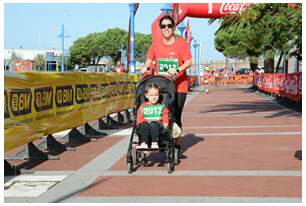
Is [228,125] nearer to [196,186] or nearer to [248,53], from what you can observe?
[196,186]

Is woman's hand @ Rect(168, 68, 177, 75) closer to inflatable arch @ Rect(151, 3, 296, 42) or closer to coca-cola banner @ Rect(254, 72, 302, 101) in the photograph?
coca-cola banner @ Rect(254, 72, 302, 101)

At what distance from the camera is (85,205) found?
18.3ft

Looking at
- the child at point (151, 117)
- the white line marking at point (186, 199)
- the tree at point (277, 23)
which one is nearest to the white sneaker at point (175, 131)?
the child at point (151, 117)

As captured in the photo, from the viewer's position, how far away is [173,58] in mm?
8336

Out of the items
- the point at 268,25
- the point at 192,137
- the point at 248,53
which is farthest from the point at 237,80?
the point at 192,137

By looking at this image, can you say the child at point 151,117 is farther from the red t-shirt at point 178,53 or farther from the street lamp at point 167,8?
the street lamp at point 167,8

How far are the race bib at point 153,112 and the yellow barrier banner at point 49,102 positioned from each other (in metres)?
1.86

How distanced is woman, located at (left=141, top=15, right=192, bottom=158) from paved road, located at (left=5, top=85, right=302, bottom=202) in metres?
0.99

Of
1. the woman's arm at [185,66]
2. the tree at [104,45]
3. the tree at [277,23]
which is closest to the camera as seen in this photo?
the woman's arm at [185,66]

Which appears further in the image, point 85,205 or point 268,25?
point 268,25

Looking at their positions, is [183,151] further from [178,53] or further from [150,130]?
[150,130]

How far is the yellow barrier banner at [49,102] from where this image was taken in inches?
303

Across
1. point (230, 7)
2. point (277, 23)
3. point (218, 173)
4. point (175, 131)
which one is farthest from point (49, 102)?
point (230, 7)
